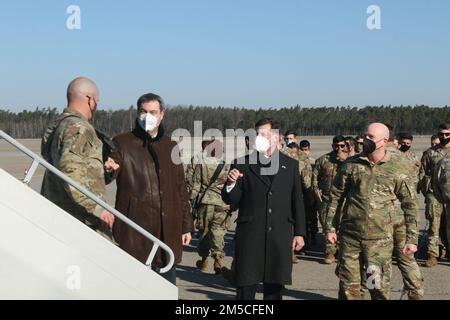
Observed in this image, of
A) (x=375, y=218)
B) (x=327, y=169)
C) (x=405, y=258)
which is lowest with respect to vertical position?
(x=405, y=258)

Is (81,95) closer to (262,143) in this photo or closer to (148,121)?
(148,121)

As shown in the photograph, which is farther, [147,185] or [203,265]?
[203,265]

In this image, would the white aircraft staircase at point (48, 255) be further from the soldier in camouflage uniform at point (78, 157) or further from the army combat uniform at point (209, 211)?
the army combat uniform at point (209, 211)

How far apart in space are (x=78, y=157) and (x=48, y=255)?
3.16 feet

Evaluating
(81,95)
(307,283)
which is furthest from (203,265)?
(81,95)

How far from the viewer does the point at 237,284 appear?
5.94 meters

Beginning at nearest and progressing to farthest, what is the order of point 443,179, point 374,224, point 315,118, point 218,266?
point 374,224 < point 443,179 < point 218,266 < point 315,118

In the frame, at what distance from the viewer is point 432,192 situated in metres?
10.6

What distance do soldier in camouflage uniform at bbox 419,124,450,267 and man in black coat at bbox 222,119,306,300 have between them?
4630mm

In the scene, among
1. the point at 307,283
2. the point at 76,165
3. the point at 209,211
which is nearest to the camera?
the point at 76,165

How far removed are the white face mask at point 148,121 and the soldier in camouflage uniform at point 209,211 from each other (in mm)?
4380

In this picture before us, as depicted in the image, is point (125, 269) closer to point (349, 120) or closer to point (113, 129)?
point (113, 129)

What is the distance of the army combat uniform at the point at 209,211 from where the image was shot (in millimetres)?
9617

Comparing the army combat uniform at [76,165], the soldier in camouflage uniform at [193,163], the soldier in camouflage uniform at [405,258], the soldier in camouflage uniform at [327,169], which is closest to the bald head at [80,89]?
the army combat uniform at [76,165]
